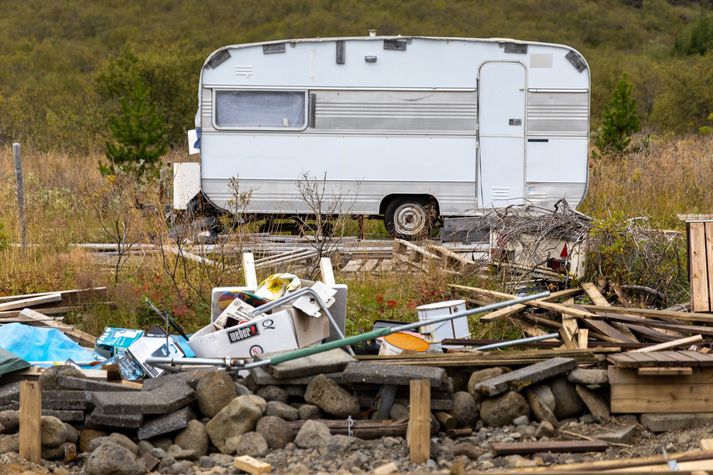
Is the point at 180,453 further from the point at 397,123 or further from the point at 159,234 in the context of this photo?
the point at 397,123

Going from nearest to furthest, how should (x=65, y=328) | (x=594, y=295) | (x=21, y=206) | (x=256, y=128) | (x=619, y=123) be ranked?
(x=65, y=328)
(x=594, y=295)
(x=21, y=206)
(x=256, y=128)
(x=619, y=123)

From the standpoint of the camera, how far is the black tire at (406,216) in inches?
578

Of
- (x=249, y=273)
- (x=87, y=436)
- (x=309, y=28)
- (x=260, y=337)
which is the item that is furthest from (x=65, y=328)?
(x=309, y=28)

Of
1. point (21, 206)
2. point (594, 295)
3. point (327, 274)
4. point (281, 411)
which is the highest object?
point (21, 206)

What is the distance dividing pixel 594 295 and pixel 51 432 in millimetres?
5269

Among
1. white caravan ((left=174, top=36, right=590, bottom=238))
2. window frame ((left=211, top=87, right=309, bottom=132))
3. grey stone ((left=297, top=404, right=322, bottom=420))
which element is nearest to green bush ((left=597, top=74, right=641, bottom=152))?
white caravan ((left=174, top=36, right=590, bottom=238))

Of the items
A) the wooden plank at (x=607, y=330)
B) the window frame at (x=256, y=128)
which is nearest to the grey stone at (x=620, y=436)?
the wooden plank at (x=607, y=330)

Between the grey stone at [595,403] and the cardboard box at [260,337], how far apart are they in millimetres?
2276

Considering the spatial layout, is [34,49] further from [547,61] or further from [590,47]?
[547,61]

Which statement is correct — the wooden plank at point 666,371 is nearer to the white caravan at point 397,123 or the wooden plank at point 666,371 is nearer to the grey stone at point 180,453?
the grey stone at point 180,453

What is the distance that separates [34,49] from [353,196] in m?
37.3

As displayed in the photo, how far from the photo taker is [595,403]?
7289mm

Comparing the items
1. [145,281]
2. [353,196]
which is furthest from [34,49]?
[145,281]

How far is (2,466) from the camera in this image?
243 inches
